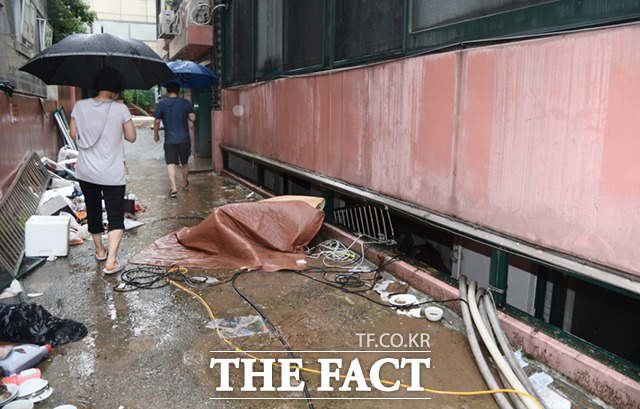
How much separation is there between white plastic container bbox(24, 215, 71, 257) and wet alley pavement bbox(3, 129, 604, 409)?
0.16 m

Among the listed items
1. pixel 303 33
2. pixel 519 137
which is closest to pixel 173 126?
pixel 303 33

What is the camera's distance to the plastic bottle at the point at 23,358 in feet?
9.89

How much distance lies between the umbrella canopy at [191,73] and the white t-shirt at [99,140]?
540 cm

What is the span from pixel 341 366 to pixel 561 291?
214 cm

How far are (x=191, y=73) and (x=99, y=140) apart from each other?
5.91 meters

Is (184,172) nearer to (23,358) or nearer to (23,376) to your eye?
(23,358)

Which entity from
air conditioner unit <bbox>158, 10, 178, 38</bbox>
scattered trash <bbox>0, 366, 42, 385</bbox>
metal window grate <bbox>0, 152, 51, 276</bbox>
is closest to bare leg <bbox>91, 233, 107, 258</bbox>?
metal window grate <bbox>0, 152, 51, 276</bbox>

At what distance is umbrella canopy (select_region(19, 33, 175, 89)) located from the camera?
4.56m

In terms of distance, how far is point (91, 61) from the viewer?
Result: 480cm

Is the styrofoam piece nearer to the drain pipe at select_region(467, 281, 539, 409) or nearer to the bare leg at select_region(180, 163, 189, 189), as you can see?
the bare leg at select_region(180, 163, 189, 189)

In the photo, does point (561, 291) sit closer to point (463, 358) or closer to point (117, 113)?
point (463, 358)

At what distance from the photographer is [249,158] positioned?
9.56 m

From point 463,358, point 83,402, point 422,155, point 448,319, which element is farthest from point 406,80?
point 83,402

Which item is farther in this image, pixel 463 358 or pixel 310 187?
pixel 310 187
